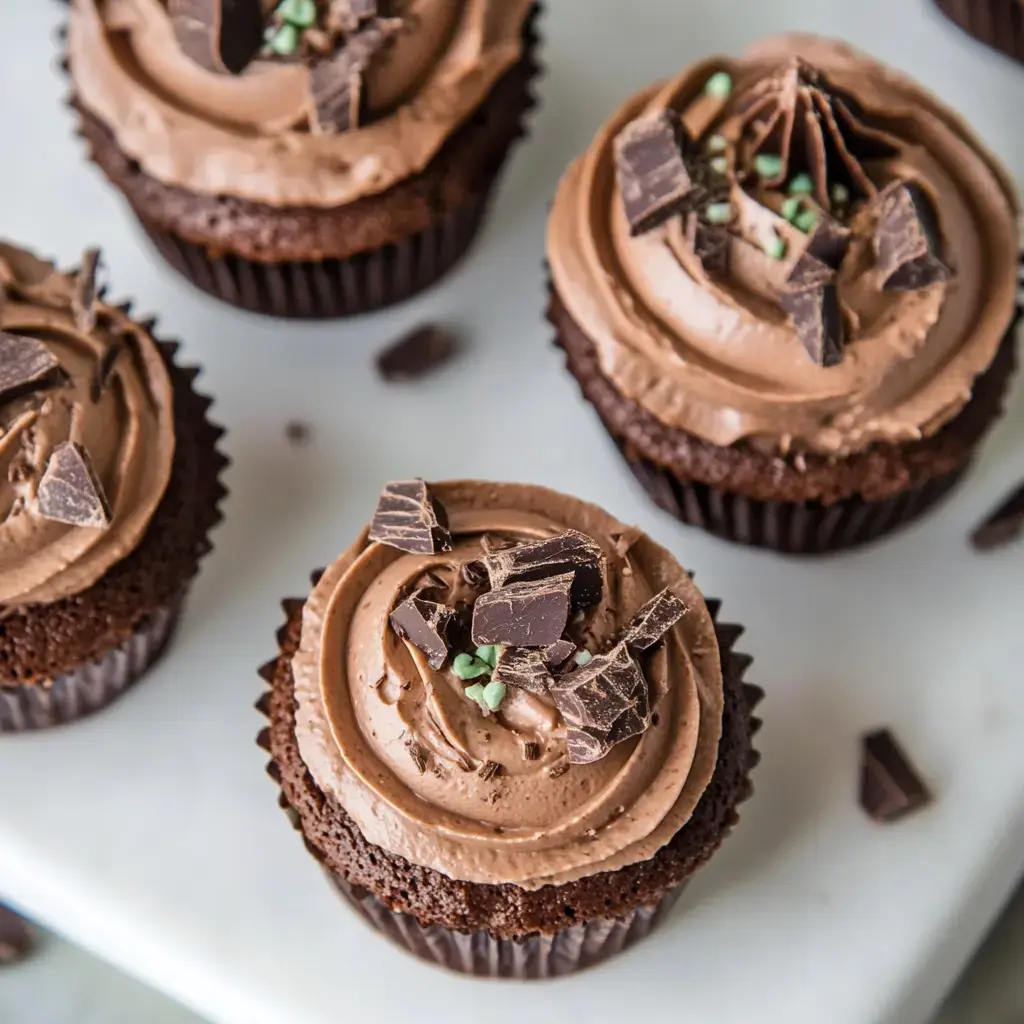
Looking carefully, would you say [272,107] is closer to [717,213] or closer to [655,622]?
[717,213]

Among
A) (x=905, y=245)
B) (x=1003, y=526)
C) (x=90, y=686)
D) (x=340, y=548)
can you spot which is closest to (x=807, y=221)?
(x=905, y=245)

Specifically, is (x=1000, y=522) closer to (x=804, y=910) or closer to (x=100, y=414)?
(x=804, y=910)

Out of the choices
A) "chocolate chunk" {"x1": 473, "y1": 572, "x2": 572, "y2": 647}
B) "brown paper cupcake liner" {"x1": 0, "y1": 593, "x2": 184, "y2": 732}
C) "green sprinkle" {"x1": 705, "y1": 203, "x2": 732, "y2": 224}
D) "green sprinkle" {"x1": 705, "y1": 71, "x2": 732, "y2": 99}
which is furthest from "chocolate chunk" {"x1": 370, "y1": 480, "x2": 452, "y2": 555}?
"green sprinkle" {"x1": 705, "y1": 71, "x2": 732, "y2": 99}

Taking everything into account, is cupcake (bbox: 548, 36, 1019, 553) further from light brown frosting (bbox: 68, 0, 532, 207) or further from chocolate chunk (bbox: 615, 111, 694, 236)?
light brown frosting (bbox: 68, 0, 532, 207)

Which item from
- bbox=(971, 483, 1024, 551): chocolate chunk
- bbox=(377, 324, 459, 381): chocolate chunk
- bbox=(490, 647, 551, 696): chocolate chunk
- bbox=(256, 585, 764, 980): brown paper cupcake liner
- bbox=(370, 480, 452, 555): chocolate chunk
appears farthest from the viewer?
bbox=(377, 324, 459, 381): chocolate chunk

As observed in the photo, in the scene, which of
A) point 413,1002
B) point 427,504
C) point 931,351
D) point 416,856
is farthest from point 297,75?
point 413,1002
